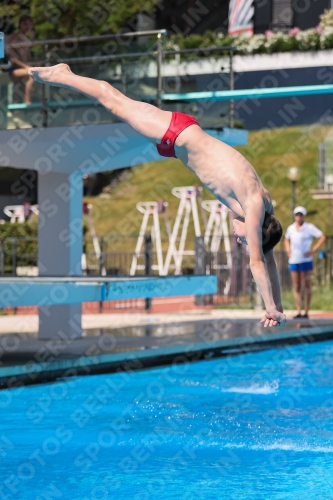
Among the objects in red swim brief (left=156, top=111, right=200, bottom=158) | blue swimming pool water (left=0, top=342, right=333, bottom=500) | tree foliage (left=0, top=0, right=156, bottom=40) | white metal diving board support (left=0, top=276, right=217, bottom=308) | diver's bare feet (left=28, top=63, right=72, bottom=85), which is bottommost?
blue swimming pool water (left=0, top=342, right=333, bottom=500)

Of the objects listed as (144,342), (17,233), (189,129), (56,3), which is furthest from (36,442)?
(56,3)

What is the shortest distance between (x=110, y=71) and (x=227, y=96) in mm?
1747

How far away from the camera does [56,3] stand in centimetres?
3425

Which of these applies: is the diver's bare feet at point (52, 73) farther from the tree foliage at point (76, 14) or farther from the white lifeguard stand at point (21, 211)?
the tree foliage at point (76, 14)

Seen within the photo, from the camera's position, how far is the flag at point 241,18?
37.0 meters

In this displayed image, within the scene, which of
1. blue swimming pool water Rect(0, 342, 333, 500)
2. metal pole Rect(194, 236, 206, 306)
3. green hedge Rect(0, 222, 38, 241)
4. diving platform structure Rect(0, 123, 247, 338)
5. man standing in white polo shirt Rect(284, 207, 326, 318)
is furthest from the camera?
green hedge Rect(0, 222, 38, 241)

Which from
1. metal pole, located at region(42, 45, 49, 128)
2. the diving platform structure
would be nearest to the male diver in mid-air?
the diving platform structure

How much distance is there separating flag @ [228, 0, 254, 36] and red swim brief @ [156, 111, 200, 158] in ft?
105

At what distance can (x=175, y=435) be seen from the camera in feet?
25.0

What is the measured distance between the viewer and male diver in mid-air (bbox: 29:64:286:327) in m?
5.61

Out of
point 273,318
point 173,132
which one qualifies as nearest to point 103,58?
point 173,132

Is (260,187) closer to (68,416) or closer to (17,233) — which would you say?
(68,416)

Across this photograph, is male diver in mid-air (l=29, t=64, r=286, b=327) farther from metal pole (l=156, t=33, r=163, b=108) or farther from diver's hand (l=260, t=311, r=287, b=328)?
metal pole (l=156, t=33, r=163, b=108)

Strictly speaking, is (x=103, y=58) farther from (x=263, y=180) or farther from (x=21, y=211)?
(x=263, y=180)
